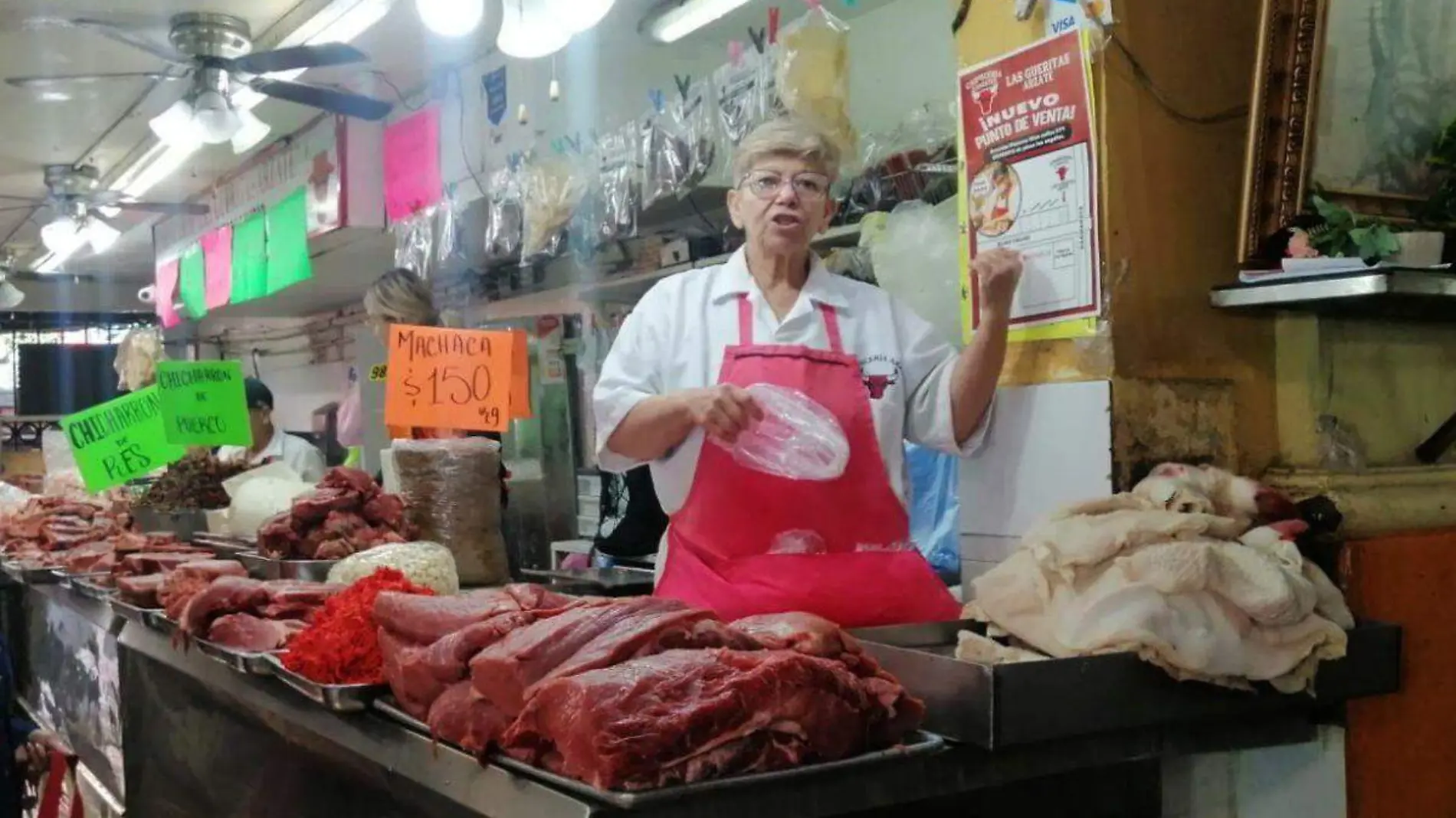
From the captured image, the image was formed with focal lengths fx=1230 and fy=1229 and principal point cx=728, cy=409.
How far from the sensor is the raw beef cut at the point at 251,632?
2.19m

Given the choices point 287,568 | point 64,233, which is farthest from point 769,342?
point 64,233

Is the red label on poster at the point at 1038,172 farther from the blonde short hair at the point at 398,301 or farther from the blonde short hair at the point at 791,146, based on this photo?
the blonde short hair at the point at 398,301

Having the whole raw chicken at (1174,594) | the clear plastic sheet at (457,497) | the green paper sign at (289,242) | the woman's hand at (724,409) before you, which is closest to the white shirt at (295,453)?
the green paper sign at (289,242)

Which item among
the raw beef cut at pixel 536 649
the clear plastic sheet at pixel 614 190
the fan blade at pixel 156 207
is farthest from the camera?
the fan blade at pixel 156 207

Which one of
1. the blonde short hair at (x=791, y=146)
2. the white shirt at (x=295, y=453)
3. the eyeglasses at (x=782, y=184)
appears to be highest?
the blonde short hair at (x=791, y=146)

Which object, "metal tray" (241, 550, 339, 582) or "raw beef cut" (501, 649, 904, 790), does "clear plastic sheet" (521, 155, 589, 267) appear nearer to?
"metal tray" (241, 550, 339, 582)

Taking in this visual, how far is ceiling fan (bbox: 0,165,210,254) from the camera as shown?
25.8 ft

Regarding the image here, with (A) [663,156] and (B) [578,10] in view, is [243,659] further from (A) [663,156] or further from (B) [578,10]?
(A) [663,156]

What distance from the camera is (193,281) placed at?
8.79 m

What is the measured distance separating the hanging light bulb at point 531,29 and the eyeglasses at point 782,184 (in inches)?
58.6

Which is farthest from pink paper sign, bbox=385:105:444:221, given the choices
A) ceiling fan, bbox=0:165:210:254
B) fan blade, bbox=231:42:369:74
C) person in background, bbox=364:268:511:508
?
ceiling fan, bbox=0:165:210:254

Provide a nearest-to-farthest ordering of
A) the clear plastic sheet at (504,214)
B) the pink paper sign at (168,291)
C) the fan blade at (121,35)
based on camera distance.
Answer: the fan blade at (121,35) < the clear plastic sheet at (504,214) < the pink paper sign at (168,291)

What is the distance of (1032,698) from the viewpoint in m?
1.60

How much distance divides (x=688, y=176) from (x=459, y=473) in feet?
4.99
